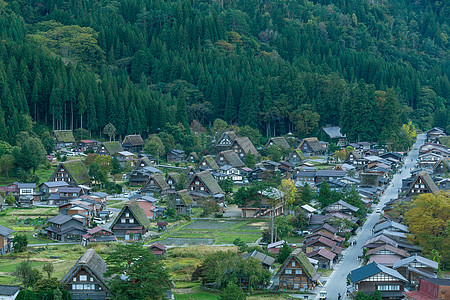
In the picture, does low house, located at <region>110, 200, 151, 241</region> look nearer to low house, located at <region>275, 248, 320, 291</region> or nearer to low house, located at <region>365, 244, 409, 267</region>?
low house, located at <region>275, 248, 320, 291</region>

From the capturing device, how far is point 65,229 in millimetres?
50875

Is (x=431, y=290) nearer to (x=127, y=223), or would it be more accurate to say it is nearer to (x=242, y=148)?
(x=127, y=223)

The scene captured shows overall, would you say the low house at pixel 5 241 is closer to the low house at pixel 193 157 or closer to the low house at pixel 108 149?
the low house at pixel 108 149

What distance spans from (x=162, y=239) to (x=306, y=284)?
1535 cm

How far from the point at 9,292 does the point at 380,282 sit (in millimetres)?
20275

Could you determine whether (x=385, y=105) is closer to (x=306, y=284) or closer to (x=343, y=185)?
(x=343, y=185)

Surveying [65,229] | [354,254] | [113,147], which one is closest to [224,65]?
[113,147]

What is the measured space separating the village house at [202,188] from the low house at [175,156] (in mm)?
19881

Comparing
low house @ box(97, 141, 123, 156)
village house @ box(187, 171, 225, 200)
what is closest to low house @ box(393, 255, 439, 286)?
village house @ box(187, 171, 225, 200)

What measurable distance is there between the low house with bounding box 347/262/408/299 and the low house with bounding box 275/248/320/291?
2.57 m

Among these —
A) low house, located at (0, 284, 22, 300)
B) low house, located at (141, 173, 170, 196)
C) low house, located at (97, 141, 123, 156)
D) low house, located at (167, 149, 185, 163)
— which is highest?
low house, located at (0, 284, 22, 300)

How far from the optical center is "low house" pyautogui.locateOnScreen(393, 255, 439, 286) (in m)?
39.7

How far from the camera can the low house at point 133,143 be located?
85819 millimetres

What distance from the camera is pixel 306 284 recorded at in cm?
3928
